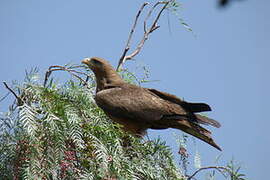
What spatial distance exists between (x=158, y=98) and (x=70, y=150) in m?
3.16

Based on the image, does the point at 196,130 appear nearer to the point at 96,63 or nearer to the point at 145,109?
the point at 145,109

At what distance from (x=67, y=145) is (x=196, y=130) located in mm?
2673

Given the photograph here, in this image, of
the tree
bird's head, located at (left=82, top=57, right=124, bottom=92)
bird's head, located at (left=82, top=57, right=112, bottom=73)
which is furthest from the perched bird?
the tree

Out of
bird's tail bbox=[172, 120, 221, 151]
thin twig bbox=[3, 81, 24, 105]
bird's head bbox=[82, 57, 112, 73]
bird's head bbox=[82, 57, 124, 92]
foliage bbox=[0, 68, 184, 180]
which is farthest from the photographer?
bird's head bbox=[82, 57, 112, 73]

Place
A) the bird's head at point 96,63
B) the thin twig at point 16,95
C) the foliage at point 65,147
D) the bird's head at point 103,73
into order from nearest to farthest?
1. the foliage at point 65,147
2. the thin twig at point 16,95
3. the bird's head at point 103,73
4. the bird's head at point 96,63

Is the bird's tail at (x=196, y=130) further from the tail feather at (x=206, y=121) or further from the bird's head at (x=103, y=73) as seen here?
the bird's head at (x=103, y=73)

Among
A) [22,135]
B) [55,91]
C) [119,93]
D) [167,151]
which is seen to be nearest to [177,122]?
[119,93]

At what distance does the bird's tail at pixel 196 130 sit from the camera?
200 inches

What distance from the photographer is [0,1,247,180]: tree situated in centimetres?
277

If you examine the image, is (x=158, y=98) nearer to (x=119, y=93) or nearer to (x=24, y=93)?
(x=119, y=93)

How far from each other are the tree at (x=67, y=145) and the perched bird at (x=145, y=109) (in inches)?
70.8

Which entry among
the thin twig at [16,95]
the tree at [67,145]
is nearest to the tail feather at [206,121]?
the tree at [67,145]

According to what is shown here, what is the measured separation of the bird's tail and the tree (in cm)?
136

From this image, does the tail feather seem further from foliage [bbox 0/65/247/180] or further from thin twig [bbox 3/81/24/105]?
thin twig [bbox 3/81/24/105]
